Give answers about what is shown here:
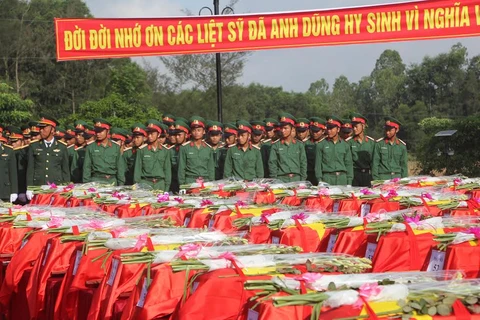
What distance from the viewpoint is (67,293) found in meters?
5.04

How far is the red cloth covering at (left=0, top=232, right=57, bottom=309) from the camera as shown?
19.2 feet

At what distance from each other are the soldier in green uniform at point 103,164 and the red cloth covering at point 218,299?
1006 centimetres

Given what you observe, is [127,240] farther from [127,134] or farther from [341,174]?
[127,134]

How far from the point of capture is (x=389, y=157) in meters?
13.5

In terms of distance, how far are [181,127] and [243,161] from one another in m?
1.55

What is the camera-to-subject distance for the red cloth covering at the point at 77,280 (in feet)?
16.1

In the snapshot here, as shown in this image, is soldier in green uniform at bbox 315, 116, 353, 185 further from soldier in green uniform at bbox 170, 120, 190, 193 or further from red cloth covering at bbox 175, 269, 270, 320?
red cloth covering at bbox 175, 269, 270, 320

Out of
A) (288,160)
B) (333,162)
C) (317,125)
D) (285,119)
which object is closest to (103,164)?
(288,160)

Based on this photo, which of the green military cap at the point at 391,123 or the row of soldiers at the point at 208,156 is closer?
the row of soldiers at the point at 208,156

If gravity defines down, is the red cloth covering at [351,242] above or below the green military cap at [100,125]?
below

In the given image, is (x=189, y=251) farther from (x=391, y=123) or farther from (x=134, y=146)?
(x=134, y=146)

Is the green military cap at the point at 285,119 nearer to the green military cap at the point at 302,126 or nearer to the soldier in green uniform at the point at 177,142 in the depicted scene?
the green military cap at the point at 302,126

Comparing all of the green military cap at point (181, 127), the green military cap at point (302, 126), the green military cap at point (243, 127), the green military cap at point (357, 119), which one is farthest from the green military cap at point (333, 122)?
the green military cap at point (181, 127)

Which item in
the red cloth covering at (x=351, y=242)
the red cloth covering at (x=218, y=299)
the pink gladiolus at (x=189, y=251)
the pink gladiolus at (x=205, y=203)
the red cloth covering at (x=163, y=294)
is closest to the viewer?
the red cloth covering at (x=218, y=299)
